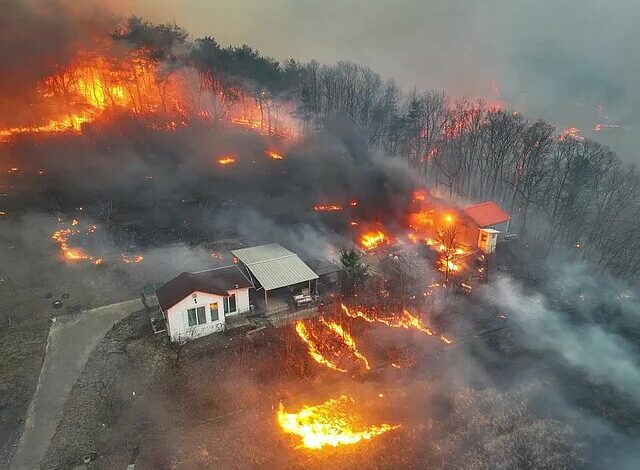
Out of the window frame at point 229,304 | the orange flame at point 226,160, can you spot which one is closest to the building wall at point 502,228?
the window frame at point 229,304

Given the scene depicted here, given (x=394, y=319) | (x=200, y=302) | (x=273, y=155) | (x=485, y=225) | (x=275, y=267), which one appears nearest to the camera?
(x=200, y=302)

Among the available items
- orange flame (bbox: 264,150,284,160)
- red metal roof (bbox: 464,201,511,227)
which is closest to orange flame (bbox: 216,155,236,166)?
orange flame (bbox: 264,150,284,160)

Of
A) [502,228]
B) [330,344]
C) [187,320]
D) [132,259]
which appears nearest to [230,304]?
[187,320]

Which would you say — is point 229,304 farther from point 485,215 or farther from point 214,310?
point 485,215

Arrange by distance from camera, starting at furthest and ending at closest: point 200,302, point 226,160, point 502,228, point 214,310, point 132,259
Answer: point 226,160, point 502,228, point 132,259, point 214,310, point 200,302

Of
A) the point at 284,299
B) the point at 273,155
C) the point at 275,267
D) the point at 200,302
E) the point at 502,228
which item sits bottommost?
the point at 284,299

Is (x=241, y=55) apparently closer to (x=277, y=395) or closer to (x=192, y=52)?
(x=192, y=52)

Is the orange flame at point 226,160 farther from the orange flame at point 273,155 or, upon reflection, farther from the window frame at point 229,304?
the window frame at point 229,304

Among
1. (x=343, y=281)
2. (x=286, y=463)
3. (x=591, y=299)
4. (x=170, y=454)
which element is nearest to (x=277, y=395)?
(x=286, y=463)
